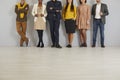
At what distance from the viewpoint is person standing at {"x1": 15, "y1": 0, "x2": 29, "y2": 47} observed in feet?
29.4

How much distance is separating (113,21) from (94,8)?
3.03 feet

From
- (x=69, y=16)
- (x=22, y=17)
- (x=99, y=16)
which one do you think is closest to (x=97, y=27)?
(x=99, y=16)

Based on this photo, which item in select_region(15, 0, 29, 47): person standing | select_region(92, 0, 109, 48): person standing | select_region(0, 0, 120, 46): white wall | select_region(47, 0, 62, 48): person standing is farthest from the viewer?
→ select_region(0, 0, 120, 46): white wall

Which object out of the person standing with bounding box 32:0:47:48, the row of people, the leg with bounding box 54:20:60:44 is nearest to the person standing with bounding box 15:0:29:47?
the row of people

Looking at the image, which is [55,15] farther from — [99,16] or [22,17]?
[99,16]

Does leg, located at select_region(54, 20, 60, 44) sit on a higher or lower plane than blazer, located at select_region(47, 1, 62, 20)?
lower

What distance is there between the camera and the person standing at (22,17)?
29.4ft

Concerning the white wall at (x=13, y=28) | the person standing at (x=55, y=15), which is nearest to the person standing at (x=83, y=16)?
the white wall at (x=13, y=28)

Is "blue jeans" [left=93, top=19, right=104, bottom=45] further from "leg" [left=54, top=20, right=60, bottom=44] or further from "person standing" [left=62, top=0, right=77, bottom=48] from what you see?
"leg" [left=54, top=20, right=60, bottom=44]

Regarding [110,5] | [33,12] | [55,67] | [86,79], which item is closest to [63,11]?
[33,12]

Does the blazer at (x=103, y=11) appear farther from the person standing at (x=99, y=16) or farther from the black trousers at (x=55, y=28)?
the black trousers at (x=55, y=28)

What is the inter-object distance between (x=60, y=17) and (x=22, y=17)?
113cm

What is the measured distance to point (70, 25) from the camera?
9039 millimetres

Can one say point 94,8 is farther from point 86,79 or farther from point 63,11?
point 86,79
